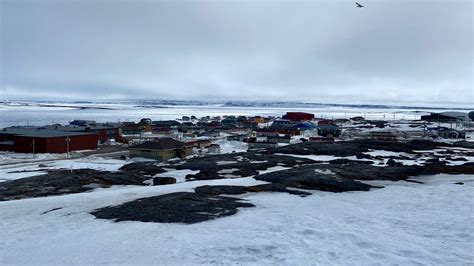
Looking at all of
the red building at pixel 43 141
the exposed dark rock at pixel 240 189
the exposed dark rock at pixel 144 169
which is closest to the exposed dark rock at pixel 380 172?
the exposed dark rock at pixel 240 189

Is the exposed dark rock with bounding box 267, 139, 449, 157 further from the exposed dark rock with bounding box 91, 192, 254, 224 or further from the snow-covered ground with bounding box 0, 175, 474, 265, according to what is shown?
the exposed dark rock with bounding box 91, 192, 254, 224

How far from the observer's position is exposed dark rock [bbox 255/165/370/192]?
21.1m

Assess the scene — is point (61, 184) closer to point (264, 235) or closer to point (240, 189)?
point (240, 189)

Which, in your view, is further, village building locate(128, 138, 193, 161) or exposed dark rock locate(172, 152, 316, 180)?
village building locate(128, 138, 193, 161)

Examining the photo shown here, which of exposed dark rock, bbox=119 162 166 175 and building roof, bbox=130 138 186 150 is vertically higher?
building roof, bbox=130 138 186 150

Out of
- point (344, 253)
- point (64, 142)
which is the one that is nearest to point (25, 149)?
point (64, 142)

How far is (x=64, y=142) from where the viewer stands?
48188mm

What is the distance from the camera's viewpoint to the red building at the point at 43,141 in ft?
153

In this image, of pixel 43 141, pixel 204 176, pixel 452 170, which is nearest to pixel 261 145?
pixel 43 141

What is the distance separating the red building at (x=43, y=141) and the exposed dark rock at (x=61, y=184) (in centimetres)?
2088

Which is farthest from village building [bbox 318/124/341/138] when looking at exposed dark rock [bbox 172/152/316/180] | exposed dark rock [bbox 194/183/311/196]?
exposed dark rock [bbox 194/183/311/196]

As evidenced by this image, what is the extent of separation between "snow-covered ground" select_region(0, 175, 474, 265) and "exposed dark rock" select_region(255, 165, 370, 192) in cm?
302

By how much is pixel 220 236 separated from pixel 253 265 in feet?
7.84

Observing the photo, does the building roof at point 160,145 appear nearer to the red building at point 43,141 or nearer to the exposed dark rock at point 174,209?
the red building at point 43,141
